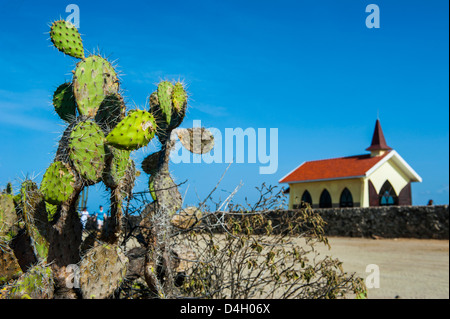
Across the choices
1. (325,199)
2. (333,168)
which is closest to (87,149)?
(325,199)

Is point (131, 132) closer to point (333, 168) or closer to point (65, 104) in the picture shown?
point (65, 104)

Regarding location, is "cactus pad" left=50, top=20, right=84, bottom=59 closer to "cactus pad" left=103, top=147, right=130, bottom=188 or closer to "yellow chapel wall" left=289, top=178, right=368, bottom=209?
"cactus pad" left=103, top=147, right=130, bottom=188

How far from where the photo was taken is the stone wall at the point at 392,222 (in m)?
18.8

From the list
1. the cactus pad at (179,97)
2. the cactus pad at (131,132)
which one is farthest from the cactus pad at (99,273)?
the cactus pad at (179,97)

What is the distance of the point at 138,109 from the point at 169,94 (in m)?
0.95

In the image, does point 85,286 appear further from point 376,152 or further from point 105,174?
point 376,152

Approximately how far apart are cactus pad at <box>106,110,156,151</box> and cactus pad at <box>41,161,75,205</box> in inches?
19.2

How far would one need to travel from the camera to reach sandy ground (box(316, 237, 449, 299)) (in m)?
8.25

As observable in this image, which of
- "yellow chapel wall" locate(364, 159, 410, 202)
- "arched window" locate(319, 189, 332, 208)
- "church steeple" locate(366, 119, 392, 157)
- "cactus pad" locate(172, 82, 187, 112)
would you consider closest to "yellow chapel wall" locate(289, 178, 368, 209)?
"arched window" locate(319, 189, 332, 208)

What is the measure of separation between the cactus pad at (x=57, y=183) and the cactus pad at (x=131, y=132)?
0.49 m

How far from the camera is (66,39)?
13.5 feet

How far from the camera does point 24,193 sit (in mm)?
3469

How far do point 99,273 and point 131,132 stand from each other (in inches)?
50.5

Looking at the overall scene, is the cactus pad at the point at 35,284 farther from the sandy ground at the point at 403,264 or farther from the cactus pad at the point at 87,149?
the sandy ground at the point at 403,264
